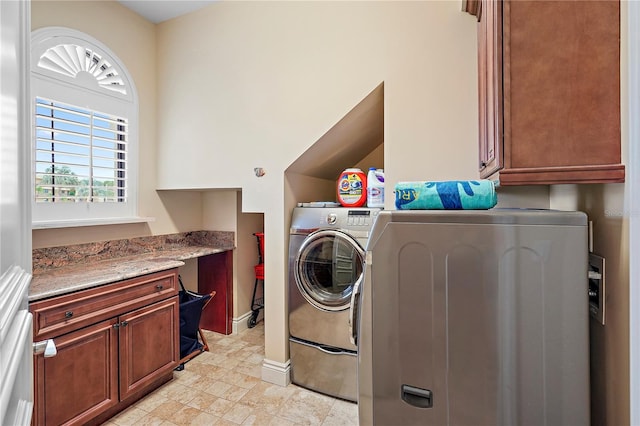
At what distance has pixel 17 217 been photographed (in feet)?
2.30

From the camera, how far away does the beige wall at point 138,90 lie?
7.37 ft

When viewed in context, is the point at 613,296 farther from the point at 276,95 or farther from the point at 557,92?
the point at 276,95

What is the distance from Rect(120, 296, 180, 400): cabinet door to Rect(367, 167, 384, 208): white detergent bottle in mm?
1704

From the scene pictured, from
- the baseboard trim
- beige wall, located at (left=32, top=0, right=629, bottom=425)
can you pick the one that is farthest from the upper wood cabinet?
the baseboard trim

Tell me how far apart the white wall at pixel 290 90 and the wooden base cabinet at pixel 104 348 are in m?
0.78

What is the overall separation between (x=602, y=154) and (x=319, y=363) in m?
2.08

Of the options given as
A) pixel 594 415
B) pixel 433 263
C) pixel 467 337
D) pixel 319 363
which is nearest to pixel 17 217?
pixel 433 263

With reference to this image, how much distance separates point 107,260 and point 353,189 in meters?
2.14

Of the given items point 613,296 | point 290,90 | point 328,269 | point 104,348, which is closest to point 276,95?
point 290,90

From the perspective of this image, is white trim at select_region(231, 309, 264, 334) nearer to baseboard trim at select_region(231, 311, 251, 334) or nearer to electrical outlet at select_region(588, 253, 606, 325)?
baseboard trim at select_region(231, 311, 251, 334)

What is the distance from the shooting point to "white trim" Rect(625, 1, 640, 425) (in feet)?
2.08

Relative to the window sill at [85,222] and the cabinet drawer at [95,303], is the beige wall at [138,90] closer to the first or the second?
the window sill at [85,222]

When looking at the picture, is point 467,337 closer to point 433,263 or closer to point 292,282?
point 433,263

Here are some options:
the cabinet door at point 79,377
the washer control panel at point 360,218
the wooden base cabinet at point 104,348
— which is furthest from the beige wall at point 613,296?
the cabinet door at point 79,377
